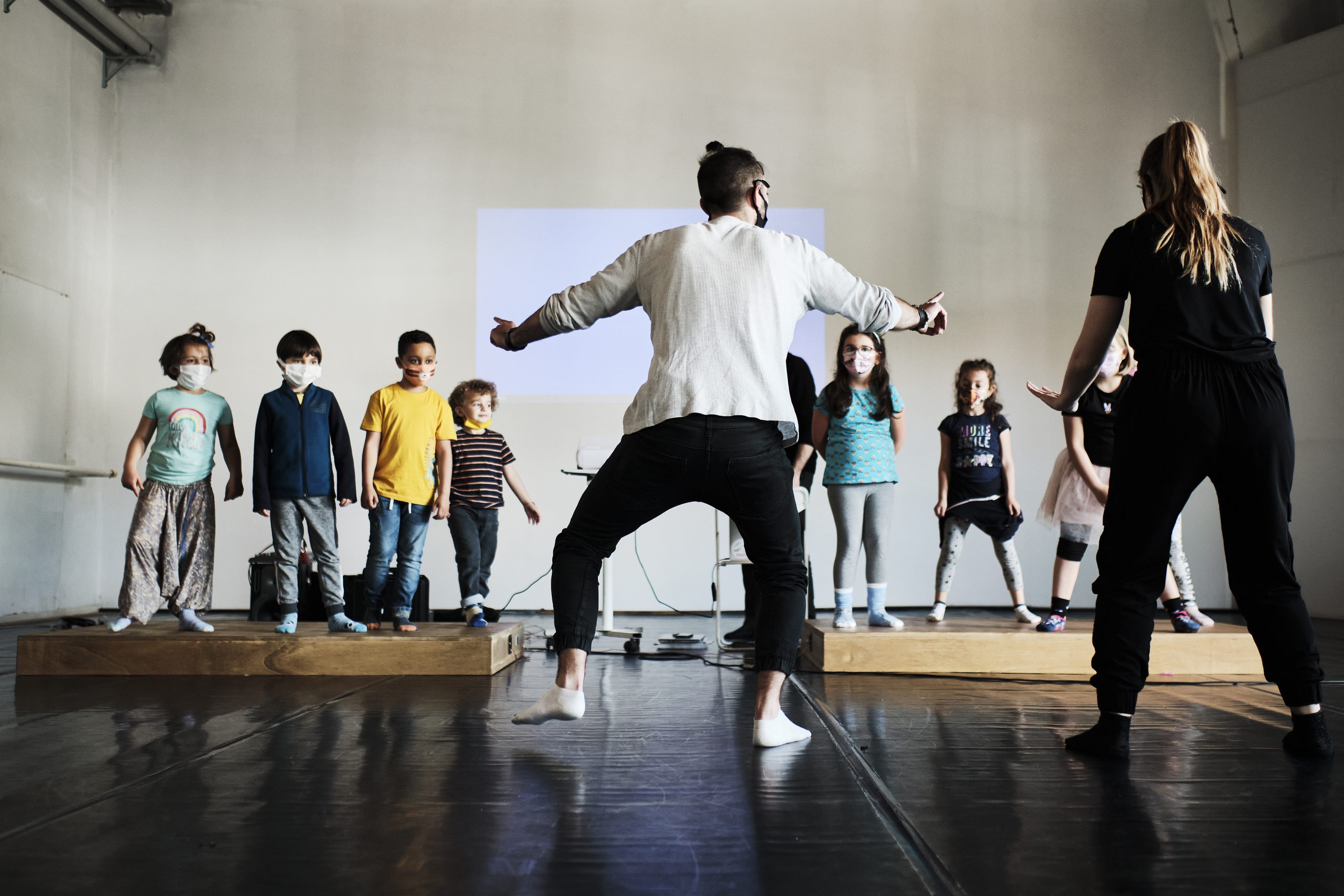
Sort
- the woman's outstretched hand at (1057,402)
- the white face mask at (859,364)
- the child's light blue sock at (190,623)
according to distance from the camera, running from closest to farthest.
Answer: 1. the woman's outstretched hand at (1057,402)
2. the child's light blue sock at (190,623)
3. the white face mask at (859,364)

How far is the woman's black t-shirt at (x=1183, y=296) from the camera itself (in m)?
1.91

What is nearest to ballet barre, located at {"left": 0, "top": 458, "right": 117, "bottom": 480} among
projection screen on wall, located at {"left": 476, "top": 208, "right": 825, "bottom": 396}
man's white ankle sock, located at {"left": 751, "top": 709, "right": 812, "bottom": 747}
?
projection screen on wall, located at {"left": 476, "top": 208, "right": 825, "bottom": 396}

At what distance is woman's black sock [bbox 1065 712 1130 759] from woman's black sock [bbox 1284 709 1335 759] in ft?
1.08

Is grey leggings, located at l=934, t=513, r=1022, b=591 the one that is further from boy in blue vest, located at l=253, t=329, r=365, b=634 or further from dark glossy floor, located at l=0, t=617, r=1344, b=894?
boy in blue vest, located at l=253, t=329, r=365, b=634

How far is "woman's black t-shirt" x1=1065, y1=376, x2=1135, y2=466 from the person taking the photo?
3.74 m

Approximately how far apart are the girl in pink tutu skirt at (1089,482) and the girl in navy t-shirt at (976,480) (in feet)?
0.86

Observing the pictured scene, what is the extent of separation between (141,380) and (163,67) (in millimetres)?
2165

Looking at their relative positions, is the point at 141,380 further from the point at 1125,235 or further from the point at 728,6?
the point at 1125,235

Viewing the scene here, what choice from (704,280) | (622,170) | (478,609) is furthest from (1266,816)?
(622,170)

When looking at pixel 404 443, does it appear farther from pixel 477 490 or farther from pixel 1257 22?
pixel 1257 22

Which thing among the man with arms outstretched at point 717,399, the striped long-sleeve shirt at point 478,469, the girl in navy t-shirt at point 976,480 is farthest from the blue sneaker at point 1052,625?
the striped long-sleeve shirt at point 478,469

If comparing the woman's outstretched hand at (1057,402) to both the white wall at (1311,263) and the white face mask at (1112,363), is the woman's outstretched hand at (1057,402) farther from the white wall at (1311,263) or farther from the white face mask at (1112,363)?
the white wall at (1311,263)

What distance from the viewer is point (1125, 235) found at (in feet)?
6.65

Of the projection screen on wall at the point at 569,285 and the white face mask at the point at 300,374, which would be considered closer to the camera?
the white face mask at the point at 300,374
